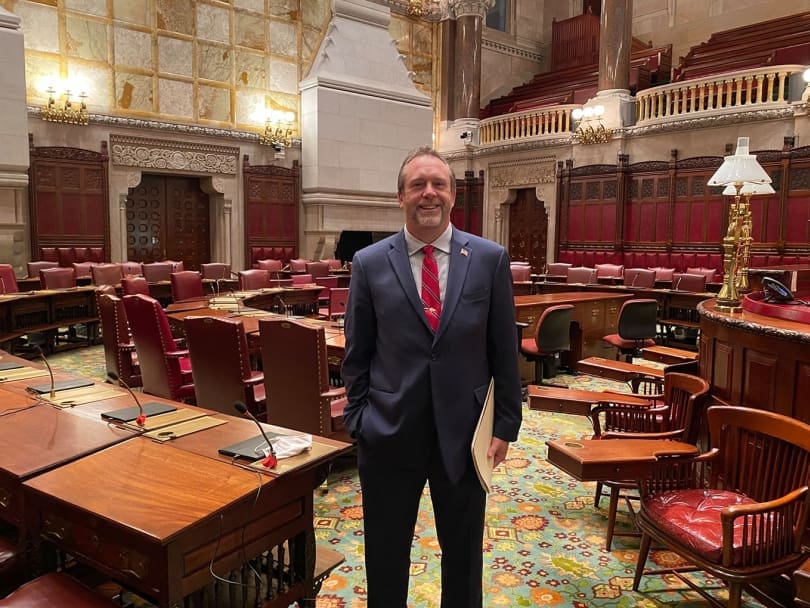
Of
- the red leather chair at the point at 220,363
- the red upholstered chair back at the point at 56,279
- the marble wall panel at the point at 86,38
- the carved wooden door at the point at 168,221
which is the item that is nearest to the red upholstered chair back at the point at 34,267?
the red upholstered chair back at the point at 56,279

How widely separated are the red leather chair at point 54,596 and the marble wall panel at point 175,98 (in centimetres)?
1180

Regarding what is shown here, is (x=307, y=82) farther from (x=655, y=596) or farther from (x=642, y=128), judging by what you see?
(x=655, y=596)

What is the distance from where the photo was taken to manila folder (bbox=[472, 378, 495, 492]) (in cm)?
180

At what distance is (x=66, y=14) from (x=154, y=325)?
9382mm

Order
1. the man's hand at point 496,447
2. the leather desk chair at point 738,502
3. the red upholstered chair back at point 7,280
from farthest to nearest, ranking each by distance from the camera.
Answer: the red upholstered chair back at point 7,280 → the leather desk chair at point 738,502 → the man's hand at point 496,447

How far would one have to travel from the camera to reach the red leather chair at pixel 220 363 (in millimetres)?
3699

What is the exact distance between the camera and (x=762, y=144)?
11078 millimetres

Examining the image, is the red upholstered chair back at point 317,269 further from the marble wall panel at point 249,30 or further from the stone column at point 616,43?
the stone column at point 616,43

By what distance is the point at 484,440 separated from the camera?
186 centimetres

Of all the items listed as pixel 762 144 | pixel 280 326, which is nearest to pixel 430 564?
pixel 280 326

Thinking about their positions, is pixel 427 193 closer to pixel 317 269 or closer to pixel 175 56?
pixel 317 269

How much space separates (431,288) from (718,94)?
37.6 ft

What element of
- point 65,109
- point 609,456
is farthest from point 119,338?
point 65,109

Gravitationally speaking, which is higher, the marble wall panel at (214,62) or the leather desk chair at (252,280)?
the marble wall panel at (214,62)
